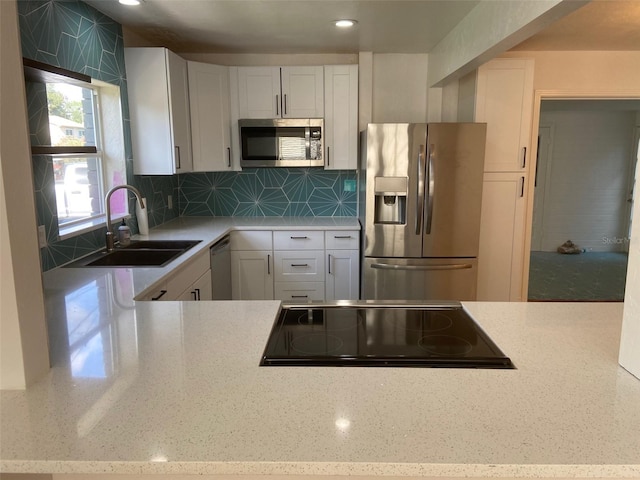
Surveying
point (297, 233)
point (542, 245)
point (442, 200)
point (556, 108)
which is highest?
point (556, 108)

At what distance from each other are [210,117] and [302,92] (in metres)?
0.78

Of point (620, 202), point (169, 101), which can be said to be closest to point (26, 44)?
point (169, 101)

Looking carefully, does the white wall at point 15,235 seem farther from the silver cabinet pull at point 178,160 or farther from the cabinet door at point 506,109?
the cabinet door at point 506,109

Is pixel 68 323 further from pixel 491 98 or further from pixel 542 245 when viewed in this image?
pixel 542 245

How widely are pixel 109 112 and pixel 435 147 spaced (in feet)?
7.41

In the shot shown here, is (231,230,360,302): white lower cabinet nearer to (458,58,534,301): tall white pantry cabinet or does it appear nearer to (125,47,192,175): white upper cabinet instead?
(125,47,192,175): white upper cabinet

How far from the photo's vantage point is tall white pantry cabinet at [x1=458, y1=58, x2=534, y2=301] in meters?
3.53

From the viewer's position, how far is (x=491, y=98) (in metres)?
3.54

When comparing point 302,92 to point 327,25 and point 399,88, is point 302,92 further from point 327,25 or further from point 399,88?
point 399,88

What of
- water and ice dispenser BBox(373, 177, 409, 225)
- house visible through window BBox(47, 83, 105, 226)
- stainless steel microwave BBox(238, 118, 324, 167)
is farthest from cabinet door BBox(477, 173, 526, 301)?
house visible through window BBox(47, 83, 105, 226)

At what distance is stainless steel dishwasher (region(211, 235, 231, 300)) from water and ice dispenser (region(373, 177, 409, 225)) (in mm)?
1158

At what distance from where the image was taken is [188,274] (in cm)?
266

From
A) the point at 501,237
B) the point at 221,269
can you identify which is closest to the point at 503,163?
the point at 501,237

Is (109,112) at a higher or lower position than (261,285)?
higher
